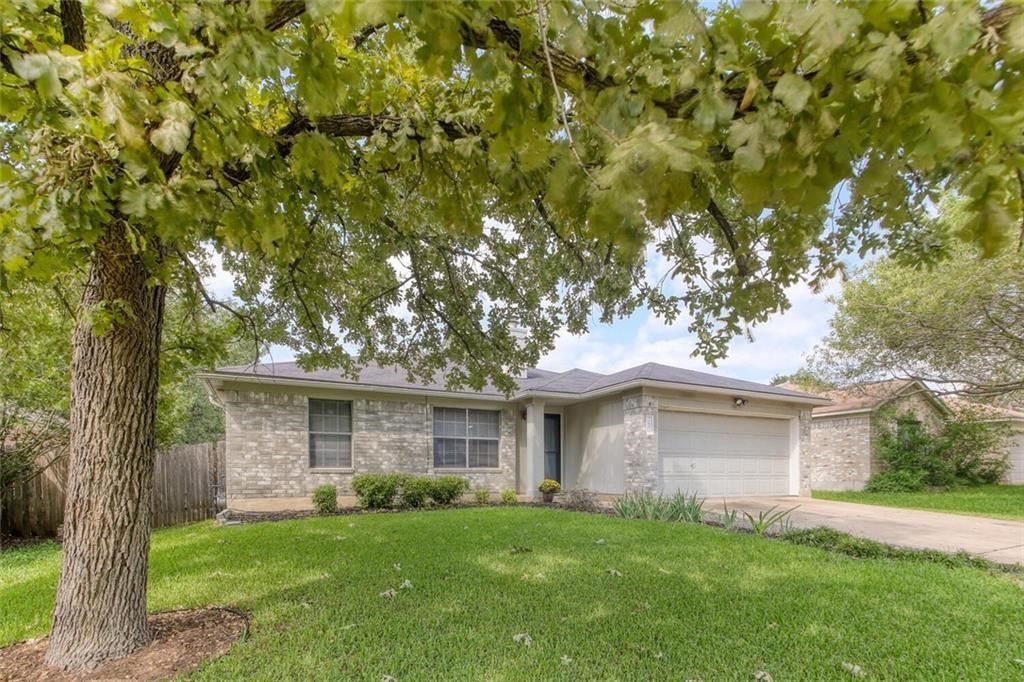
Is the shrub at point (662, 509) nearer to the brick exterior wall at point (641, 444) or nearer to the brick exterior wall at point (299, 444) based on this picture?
the brick exterior wall at point (641, 444)

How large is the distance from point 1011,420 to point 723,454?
1232 cm

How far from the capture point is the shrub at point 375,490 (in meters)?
10.3

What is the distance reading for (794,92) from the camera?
1.24 metres

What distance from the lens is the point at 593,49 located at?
1490 millimetres

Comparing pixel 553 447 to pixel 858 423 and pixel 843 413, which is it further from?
pixel 858 423

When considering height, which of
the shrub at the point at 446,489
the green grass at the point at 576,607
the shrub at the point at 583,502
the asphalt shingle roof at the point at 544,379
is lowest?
the shrub at the point at 583,502

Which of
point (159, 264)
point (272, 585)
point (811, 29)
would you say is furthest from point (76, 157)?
point (272, 585)

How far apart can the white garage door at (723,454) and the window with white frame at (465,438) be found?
4079 mm

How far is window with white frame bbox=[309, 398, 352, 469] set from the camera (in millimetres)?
11039

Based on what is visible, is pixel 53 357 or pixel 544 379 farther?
pixel 544 379

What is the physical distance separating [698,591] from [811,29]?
182 inches

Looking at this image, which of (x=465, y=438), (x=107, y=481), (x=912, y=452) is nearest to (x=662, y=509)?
(x=465, y=438)

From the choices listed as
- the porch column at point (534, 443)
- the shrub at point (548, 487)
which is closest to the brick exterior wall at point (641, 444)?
the shrub at point (548, 487)

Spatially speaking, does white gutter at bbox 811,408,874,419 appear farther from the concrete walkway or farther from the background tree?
the concrete walkway
